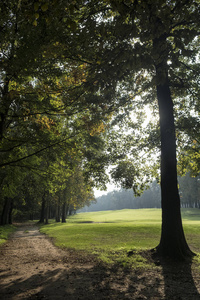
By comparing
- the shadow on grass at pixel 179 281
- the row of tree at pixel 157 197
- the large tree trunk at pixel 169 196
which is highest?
the large tree trunk at pixel 169 196

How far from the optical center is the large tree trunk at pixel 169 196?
28.0 ft

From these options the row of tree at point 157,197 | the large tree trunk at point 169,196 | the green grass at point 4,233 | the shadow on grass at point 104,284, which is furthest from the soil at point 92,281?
the row of tree at point 157,197

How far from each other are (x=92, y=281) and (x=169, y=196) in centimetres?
486

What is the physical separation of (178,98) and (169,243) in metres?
9.23

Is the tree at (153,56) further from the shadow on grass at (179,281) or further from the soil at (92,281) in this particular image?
the soil at (92,281)

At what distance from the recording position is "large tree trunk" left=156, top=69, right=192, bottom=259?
8531 millimetres

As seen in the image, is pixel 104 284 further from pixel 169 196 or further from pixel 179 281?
pixel 169 196

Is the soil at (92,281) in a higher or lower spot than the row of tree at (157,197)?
higher

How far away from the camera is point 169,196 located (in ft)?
29.7

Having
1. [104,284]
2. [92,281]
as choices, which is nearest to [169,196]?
[104,284]

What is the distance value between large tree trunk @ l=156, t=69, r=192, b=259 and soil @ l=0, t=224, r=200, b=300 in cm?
83

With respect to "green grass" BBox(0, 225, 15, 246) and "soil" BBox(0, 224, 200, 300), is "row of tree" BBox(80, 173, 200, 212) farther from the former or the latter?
"soil" BBox(0, 224, 200, 300)

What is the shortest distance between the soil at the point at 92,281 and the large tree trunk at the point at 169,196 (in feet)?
2.72

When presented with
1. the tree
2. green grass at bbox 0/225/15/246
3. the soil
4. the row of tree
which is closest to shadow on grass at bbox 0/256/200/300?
the soil
